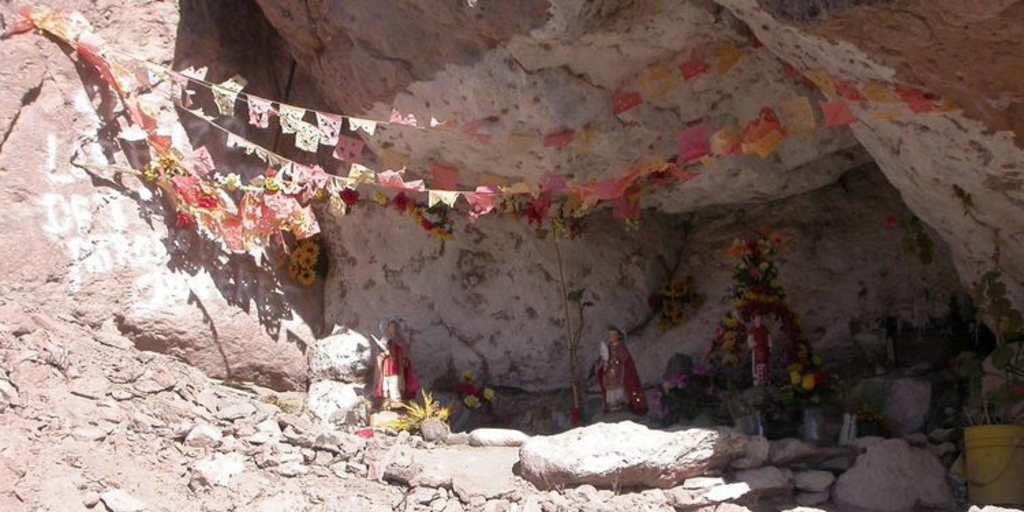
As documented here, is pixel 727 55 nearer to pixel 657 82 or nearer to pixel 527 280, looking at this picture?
pixel 657 82

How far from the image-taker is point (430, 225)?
967 centimetres

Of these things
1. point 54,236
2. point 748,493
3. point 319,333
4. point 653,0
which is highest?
point 653,0

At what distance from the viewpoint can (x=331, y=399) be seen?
9227mm

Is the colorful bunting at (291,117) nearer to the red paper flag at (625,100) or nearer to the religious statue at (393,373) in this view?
the religious statue at (393,373)

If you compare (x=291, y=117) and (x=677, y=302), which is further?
(x=677, y=302)

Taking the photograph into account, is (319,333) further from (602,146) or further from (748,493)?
(748,493)

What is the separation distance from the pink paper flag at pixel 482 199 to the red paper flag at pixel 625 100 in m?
1.08

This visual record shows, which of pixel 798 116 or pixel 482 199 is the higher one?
pixel 798 116

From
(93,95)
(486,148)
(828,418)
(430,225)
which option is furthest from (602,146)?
(93,95)

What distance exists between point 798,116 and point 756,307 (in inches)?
61.1

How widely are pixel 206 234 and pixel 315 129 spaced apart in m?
1.13

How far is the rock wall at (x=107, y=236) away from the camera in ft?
27.9

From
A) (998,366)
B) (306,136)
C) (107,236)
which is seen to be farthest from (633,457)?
(107,236)

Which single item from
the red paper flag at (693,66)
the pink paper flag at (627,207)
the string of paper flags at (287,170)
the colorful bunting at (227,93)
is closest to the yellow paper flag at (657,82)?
the string of paper flags at (287,170)
